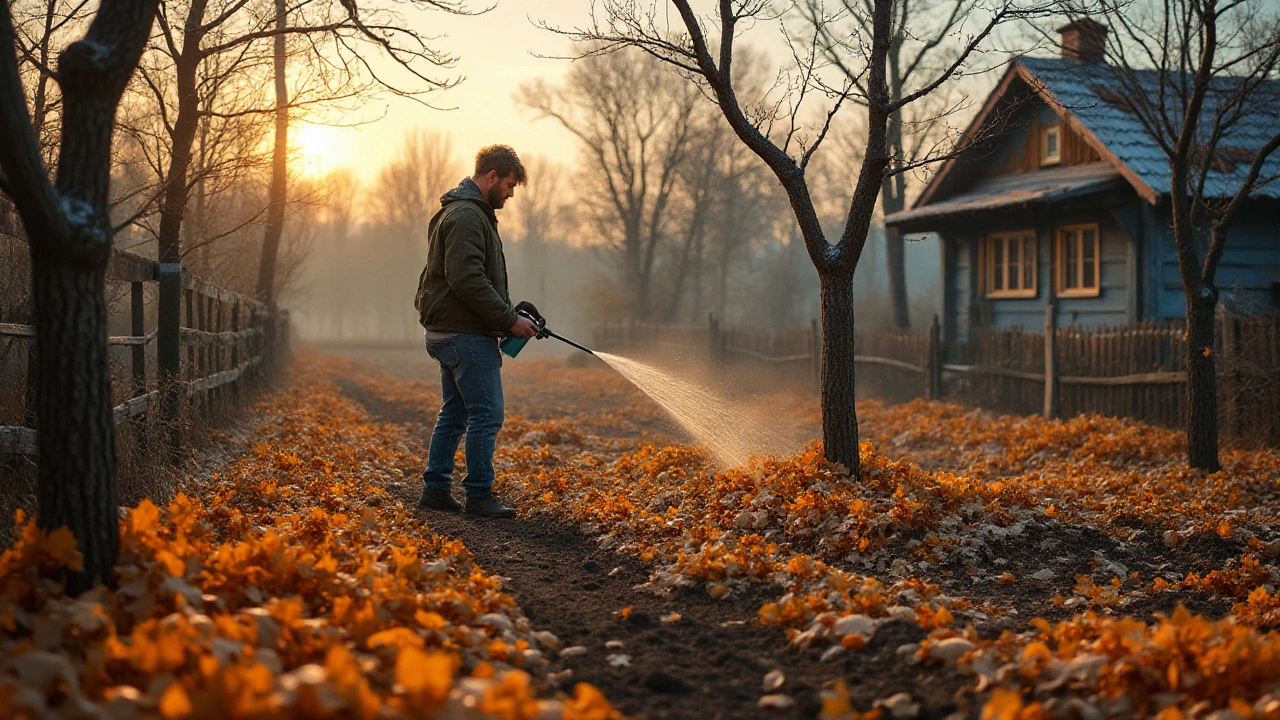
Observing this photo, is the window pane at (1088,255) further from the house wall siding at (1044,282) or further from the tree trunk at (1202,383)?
the tree trunk at (1202,383)

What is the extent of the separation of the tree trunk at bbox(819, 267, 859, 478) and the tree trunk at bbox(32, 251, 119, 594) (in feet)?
15.9

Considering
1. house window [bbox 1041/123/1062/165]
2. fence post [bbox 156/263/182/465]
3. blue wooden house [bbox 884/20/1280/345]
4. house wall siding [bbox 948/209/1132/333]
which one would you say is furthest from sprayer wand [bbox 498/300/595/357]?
house window [bbox 1041/123/1062/165]

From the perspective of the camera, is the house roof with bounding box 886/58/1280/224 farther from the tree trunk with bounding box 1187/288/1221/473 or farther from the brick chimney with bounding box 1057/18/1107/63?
the tree trunk with bounding box 1187/288/1221/473

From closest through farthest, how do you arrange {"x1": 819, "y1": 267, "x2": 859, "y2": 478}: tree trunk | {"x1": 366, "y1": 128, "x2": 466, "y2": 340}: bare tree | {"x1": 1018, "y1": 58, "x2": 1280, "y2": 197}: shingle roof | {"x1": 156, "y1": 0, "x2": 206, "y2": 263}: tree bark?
{"x1": 819, "y1": 267, "x2": 859, "y2": 478}: tree trunk, {"x1": 156, "y1": 0, "x2": 206, "y2": 263}: tree bark, {"x1": 1018, "y1": 58, "x2": 1280, "y2": 197}: shingle roof, {"x1": 366, "y1": 128, "x2": 466, "y2": 340}: bare tree

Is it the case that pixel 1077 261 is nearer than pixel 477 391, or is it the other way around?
pixel 477 391

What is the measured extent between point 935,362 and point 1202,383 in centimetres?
776

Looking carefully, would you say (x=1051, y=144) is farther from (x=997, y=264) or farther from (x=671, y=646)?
(x=671, y=646)

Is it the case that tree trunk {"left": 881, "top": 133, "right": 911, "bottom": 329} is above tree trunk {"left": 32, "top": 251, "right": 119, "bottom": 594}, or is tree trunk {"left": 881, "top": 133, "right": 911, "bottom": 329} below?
above

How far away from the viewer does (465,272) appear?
6.49 m

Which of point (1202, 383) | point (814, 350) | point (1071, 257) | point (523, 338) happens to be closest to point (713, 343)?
point (814, 350)

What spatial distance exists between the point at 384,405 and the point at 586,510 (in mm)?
11058

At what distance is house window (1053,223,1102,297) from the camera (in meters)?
16.8

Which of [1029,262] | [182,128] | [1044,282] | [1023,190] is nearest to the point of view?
[182,128]

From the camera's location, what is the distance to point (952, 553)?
5918 millimetres
